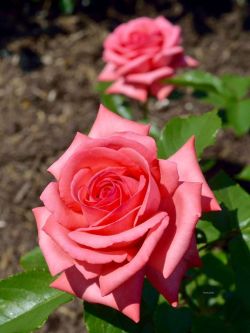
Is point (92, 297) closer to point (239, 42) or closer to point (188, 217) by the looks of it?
point (188, 217)

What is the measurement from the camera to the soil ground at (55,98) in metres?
2.39

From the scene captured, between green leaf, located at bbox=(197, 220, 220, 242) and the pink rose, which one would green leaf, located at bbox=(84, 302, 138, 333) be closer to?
green leaf, located at bbox=(197, 220, 220, 242)

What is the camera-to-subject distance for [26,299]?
1.08m

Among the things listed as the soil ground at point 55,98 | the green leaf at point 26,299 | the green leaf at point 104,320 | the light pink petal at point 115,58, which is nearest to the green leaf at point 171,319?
the green leaf at point 104,320

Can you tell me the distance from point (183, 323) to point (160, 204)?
0.36 metres

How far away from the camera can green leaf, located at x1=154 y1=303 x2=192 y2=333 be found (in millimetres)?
1126

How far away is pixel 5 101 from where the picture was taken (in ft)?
9.32

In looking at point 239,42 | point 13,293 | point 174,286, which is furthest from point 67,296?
point 239,42

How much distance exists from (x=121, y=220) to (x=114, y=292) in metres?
0.14

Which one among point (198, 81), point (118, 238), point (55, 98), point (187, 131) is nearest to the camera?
point (118, 238)

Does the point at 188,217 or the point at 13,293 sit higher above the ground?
the point at 188,217

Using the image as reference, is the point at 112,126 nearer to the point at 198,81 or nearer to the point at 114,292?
the point at 114,292

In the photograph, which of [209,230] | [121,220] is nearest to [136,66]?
[209,230]

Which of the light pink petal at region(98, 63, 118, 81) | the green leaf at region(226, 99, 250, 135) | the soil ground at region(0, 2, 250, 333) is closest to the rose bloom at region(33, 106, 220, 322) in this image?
the green leaf at region(226, 99, 250, 135)
